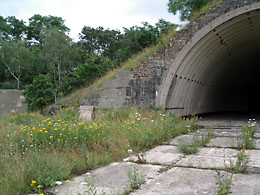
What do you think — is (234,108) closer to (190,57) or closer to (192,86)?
(192,86)

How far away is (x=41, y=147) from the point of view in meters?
5.24

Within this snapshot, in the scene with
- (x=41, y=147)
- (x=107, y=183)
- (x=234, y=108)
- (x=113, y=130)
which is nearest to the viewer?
(x=107, y=183)

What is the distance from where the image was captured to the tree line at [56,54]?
18422 millimetres

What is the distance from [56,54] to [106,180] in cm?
2602

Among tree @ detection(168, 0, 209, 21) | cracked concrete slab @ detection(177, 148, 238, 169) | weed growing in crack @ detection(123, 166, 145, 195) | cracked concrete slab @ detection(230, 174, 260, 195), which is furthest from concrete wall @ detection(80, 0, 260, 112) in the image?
tree @ detection(168, 0, 209, 21)

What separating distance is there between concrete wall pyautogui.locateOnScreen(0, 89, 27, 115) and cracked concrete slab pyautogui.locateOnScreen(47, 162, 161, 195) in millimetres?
18139

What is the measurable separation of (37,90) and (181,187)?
640 inches

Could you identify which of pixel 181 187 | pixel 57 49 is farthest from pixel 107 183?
pixel 57 49

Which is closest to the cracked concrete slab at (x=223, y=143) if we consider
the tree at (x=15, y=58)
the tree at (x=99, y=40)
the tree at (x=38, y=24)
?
the tree at (x=15, y=58)

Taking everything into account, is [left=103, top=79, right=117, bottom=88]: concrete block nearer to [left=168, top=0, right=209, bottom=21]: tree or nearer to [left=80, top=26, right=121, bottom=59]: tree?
[left=168, top=0, right=209, bottom=21]: tree

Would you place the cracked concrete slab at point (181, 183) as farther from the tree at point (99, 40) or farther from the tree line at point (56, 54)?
the tree at point (99, 40)

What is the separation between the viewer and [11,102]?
70.3 ft

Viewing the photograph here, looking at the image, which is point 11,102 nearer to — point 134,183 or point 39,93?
point 39,93

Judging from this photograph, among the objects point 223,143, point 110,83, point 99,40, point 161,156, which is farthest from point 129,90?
point 99,40
